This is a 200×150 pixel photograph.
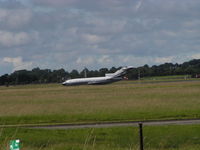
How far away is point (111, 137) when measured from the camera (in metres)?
19.0

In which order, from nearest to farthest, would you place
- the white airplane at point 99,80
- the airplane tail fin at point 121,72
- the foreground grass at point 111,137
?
the foreground grass at point 111,137 < the white airplane at point 99,80 < the airplane tail fin at point 121,72

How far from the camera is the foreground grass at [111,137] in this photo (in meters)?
17.0

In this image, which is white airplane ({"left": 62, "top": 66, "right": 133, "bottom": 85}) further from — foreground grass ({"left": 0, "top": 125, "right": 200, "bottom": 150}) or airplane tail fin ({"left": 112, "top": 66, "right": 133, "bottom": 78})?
foreground grass ({"left": 0, "top": 125, "right": 200, "bottom": 150})

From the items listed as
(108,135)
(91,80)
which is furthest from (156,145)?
(91,80)

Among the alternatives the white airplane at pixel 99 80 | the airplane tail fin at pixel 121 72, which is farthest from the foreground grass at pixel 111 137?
the airplane tail fin at pixel 121 72

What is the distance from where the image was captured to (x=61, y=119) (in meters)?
29.0

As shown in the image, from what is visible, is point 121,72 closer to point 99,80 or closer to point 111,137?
point 99,80

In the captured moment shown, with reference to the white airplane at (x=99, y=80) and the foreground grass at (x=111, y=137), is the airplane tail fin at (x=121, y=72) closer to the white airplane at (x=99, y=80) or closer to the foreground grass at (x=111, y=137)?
the white airplane at (x=99, y=80)

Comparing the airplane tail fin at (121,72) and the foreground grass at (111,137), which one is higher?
the airplane tail fin at (121,72)

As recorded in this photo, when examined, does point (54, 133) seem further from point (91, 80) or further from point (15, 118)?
point (91, 80)

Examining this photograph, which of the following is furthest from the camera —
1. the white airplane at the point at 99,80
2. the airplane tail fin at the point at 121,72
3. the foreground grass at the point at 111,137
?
the airplane tail fin at the point at 121,72

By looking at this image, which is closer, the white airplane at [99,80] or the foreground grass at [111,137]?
the foreground grass at [111,137]

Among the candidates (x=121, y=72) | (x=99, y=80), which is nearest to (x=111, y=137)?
(x=99, y=80)

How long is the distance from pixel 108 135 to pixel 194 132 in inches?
157
